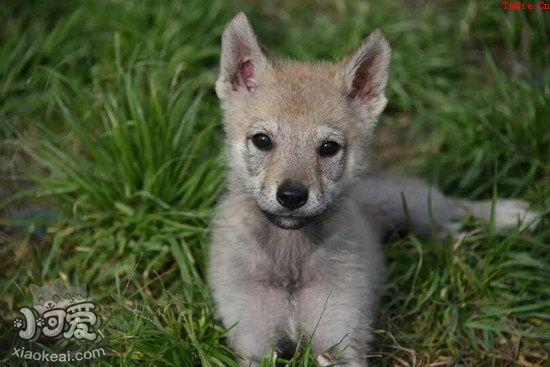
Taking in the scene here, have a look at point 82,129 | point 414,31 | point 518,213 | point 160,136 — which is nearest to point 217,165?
point 160,136

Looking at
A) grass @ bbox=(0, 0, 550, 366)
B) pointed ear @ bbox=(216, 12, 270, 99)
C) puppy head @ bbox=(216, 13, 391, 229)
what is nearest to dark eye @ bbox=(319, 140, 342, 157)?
puppy head @ bbox=(216, 13, 391, 229)

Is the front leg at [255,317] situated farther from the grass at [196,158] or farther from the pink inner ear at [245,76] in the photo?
the pink inner ear at [245,76]

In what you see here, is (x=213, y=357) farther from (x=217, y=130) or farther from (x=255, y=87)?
(x=217, y=130)

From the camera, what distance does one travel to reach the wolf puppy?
3664 mm

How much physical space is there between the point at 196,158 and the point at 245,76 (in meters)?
1.03

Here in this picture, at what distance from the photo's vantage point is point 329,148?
3697 mm

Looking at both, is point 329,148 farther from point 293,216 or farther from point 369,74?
point 369,74

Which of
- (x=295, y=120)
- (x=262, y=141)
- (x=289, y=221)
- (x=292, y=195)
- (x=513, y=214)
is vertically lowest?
(x=513, y=214)

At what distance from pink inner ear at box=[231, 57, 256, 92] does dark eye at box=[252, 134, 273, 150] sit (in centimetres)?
38

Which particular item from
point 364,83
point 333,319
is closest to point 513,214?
point 364,83

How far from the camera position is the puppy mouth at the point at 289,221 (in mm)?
3604

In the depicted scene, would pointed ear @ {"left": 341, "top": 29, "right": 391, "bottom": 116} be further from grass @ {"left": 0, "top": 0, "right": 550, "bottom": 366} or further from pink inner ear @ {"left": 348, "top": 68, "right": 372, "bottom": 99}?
grass @ {"left": 0, "top": 0, "right": 550, "bottom": 366}

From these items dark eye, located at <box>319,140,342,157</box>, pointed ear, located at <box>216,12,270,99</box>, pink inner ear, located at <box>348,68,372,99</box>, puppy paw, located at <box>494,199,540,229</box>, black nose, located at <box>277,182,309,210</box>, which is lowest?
puppy paw, located at <box>494,199,540,229</box>

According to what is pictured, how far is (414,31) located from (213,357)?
3487 mm
